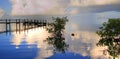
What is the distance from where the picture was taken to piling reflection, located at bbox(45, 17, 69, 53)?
280 ft

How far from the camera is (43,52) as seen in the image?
3260 inches

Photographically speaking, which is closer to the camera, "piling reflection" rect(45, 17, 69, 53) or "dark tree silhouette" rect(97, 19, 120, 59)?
"dark tree silhouette" rect(97, 19, 120, 59)

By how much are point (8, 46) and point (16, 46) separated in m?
2.01

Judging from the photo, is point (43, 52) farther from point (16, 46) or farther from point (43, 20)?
point (43, 20)

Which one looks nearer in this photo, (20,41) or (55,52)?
(55,52)

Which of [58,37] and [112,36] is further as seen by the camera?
[58,37]

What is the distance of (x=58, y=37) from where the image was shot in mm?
105625

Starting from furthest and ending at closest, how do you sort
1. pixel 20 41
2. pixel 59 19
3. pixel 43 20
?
pixel 43 20 < pixel 59 19 < pixel 20 41

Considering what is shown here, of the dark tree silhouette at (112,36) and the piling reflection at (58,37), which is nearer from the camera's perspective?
the dark tree silhouette at (112,36)

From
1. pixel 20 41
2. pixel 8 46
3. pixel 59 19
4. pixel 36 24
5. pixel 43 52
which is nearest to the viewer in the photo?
pixel 43 52

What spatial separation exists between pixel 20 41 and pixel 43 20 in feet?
313

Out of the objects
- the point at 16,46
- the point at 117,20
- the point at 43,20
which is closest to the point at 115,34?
the point at 117,20

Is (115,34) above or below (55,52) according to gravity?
above

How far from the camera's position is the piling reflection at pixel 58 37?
85375mm
